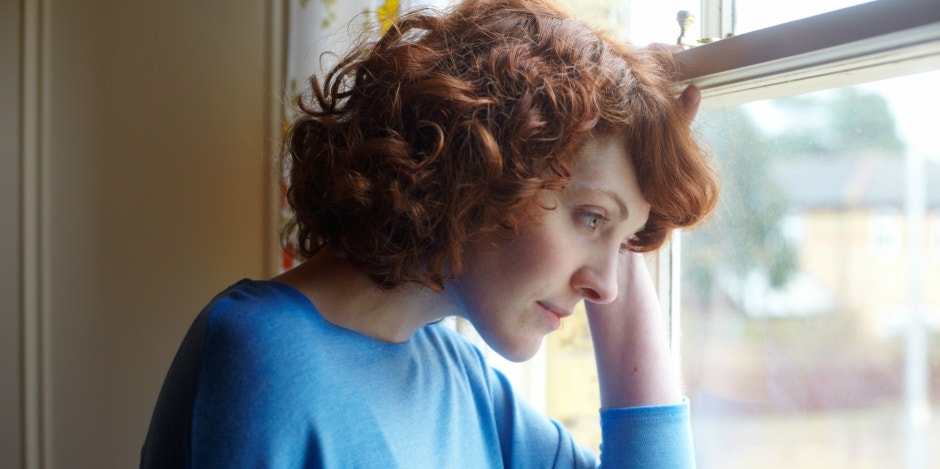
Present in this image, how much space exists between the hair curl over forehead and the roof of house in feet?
0.61

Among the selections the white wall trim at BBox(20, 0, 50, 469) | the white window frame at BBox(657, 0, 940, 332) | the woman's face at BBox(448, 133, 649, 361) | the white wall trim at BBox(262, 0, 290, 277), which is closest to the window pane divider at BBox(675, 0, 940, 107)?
the white window frame at BBox(657, 0, 940, 332)

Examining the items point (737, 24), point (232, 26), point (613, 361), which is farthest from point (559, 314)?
point (232, 26)

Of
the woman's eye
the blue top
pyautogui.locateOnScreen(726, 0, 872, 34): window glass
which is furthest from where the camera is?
pyautogui.locateOnScreen(726, 0, 872, 34): window glass

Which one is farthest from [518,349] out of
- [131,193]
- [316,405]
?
[131,193]

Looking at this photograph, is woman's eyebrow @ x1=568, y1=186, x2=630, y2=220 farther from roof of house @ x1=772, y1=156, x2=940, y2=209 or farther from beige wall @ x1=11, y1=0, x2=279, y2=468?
beige wall @ x1=11, y1=0, x2=279, y2=468

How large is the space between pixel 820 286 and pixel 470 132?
1.61ft

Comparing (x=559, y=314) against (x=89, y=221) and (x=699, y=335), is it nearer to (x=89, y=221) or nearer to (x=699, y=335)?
(x=699, y=335)

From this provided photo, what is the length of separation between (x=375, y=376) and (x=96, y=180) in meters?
1.03

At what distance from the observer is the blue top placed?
653 millimetres

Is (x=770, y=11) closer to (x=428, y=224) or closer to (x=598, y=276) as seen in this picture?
(x=598, y=276)

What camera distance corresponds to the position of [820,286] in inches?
35.1

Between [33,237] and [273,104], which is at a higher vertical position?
[273,104]

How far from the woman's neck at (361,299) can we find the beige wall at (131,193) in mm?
789

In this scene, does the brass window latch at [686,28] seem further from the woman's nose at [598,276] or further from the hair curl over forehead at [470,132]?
the woman's nose at [598,276]
